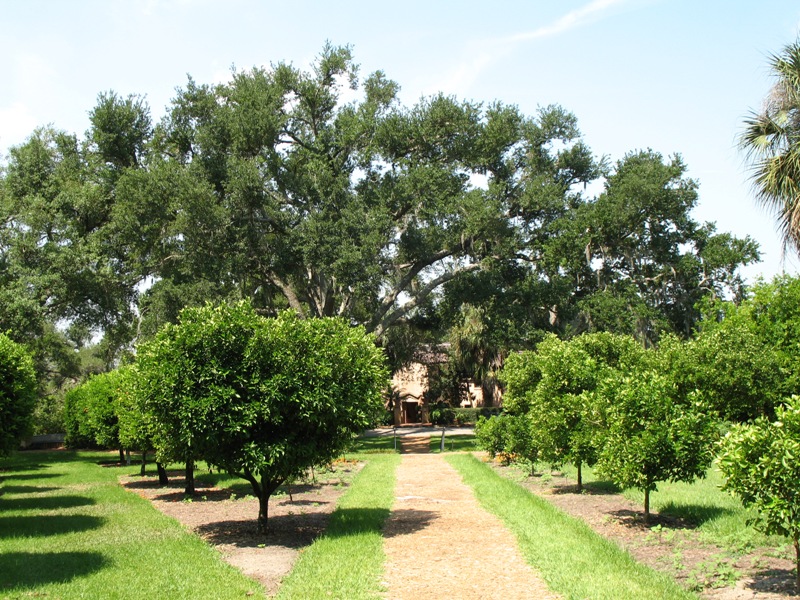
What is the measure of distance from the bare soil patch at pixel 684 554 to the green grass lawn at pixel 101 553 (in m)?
4.99

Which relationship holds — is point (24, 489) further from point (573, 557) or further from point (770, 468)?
point (770, 468)

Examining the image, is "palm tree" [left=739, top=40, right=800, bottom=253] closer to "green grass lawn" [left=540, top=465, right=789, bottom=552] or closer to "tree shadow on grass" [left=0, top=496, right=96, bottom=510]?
"green grass lawn" [left=540, top=465, right=789, bottom=552]

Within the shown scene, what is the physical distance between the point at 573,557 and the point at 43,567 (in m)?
6.78

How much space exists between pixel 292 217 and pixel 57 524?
1939 centimetres

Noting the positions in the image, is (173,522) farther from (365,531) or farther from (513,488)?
(513,488)

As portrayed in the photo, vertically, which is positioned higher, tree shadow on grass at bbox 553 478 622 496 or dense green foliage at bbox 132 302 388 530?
dense green foliage at bbox 132 302 388 530

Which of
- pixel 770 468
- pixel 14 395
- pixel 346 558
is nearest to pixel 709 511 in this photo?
pixel 770 468

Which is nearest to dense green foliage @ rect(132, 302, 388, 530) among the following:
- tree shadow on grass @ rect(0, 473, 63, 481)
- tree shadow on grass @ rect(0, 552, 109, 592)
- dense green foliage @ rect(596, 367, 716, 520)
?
tree shadow on grass @ rect(0, 552, 109, 592)

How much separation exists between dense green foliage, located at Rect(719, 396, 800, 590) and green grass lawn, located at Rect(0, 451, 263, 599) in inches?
206

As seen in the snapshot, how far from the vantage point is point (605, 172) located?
34.4 m

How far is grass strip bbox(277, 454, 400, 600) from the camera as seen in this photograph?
7750 millimetres

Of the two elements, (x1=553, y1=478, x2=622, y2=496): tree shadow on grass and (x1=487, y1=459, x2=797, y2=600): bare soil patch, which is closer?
(x1=487, y1=459, x2=797, y2=600): bare soil patch

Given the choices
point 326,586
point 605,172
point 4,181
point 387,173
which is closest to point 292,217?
point 387,173

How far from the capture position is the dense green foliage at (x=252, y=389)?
10.2 meters
